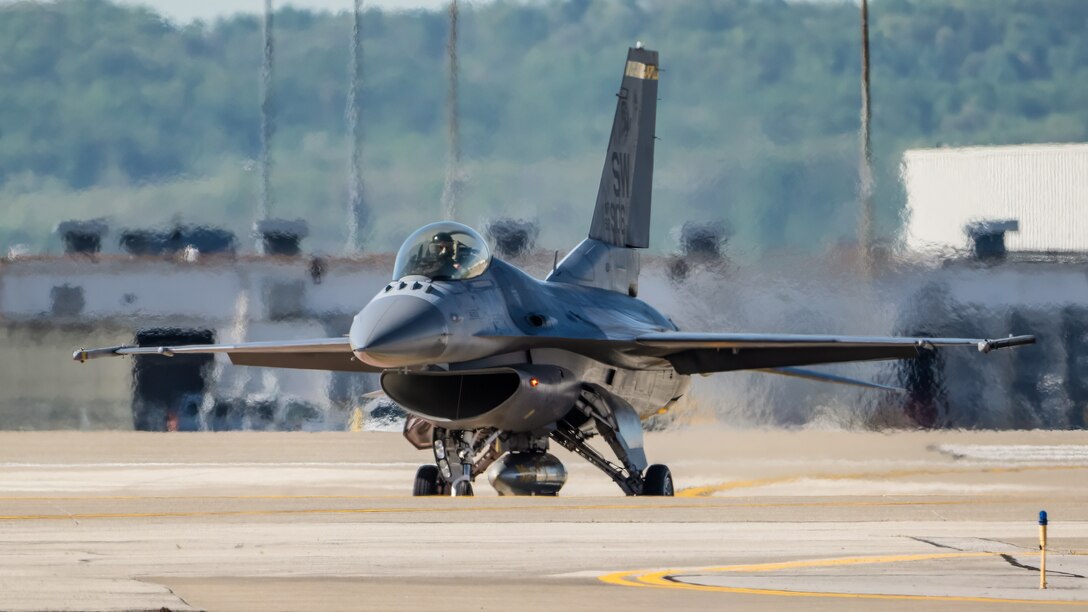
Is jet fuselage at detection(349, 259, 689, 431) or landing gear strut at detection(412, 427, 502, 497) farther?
landing gear strut at detection(412, 427, 502, 497)

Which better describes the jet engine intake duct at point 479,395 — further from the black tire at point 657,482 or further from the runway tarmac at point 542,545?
the black tire at point 657,482

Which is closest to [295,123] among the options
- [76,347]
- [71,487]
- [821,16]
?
[76,347]

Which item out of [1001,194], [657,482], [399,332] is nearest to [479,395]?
[399,332]

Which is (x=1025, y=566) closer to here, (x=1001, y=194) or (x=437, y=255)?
(x=437, y=255)

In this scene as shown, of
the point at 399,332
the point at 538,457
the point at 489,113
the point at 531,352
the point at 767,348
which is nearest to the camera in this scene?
the point at 399,332

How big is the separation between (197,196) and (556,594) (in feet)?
77.8

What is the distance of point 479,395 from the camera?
66.0ft

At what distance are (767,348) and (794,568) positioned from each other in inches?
416

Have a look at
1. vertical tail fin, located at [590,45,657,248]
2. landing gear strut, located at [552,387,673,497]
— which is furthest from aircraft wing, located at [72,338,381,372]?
vertical tail fin, located at [590,45,657,248]

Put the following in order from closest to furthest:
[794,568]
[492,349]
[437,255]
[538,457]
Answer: [794,568], [437,255], [492,349], [538,457]

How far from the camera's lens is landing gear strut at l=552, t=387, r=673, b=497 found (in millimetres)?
21359

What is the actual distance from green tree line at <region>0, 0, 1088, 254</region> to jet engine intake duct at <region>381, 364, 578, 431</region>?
35.1 feet

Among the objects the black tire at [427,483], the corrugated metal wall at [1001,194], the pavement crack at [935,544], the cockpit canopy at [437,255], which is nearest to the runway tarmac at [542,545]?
the pavement crack at [935,544]

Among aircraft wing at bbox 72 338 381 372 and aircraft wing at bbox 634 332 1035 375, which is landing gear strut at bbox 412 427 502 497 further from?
aircraft wing at bbox 634 332 1035 375
